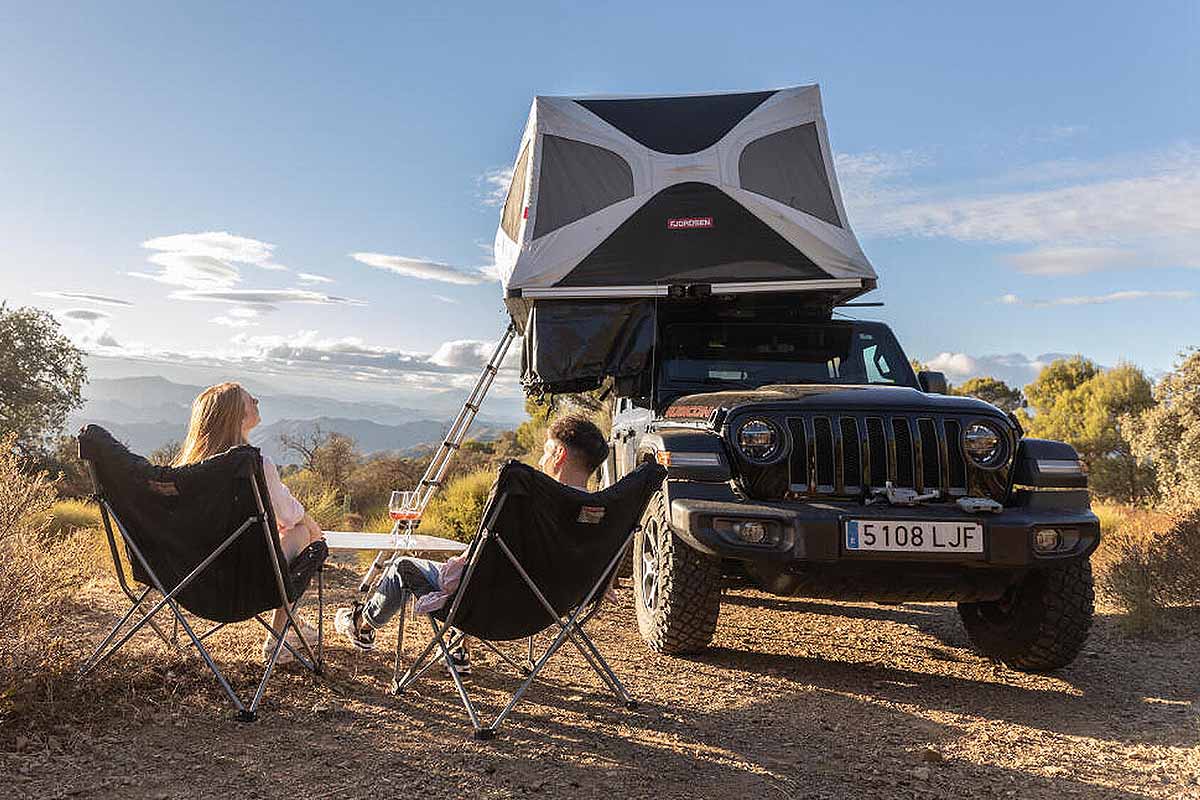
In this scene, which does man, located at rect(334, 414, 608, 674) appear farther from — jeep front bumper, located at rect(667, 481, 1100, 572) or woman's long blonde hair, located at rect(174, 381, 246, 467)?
woman's long blonde hair, located at rect(174, 381, 246, 467)

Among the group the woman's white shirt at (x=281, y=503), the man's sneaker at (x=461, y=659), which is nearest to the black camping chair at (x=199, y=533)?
the woman's white shirt at (x=281, y=503)

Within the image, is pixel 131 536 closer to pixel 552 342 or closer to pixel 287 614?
pixel 287 614

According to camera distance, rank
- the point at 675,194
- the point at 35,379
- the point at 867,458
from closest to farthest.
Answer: the point at 867,458
the point at 675,194
the point at 35,379

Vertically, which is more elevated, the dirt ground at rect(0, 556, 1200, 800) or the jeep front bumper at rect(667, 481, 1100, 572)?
the jeep front bumper at rect(667, 481, 1100, 572)

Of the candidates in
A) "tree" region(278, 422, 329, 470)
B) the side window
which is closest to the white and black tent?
the side window

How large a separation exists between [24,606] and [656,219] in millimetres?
4479

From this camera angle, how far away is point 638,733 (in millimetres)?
3662

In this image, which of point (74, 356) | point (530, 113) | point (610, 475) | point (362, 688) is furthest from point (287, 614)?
point (74, 356)

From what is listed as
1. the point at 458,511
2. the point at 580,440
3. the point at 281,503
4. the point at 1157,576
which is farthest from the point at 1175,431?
the point at 281,503

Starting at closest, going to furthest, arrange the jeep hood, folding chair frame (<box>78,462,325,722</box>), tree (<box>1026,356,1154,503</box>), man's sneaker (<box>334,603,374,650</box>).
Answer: folding chair frame (<box>78,462,325,722</box>)
man's sneaker (<box>334,603,374,650</box>)
the jeep hood
tree (<box>1026,356,1154,503</box>)

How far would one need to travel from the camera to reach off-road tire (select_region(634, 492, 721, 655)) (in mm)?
4660

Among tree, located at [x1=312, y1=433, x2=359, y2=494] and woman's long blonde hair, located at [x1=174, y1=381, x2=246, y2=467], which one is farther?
tree, located at [x1=312, y1=433, x2=359, y2=494]

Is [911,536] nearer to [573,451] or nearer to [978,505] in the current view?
[978,505]

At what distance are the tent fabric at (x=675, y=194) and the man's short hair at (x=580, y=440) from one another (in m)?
2.24
